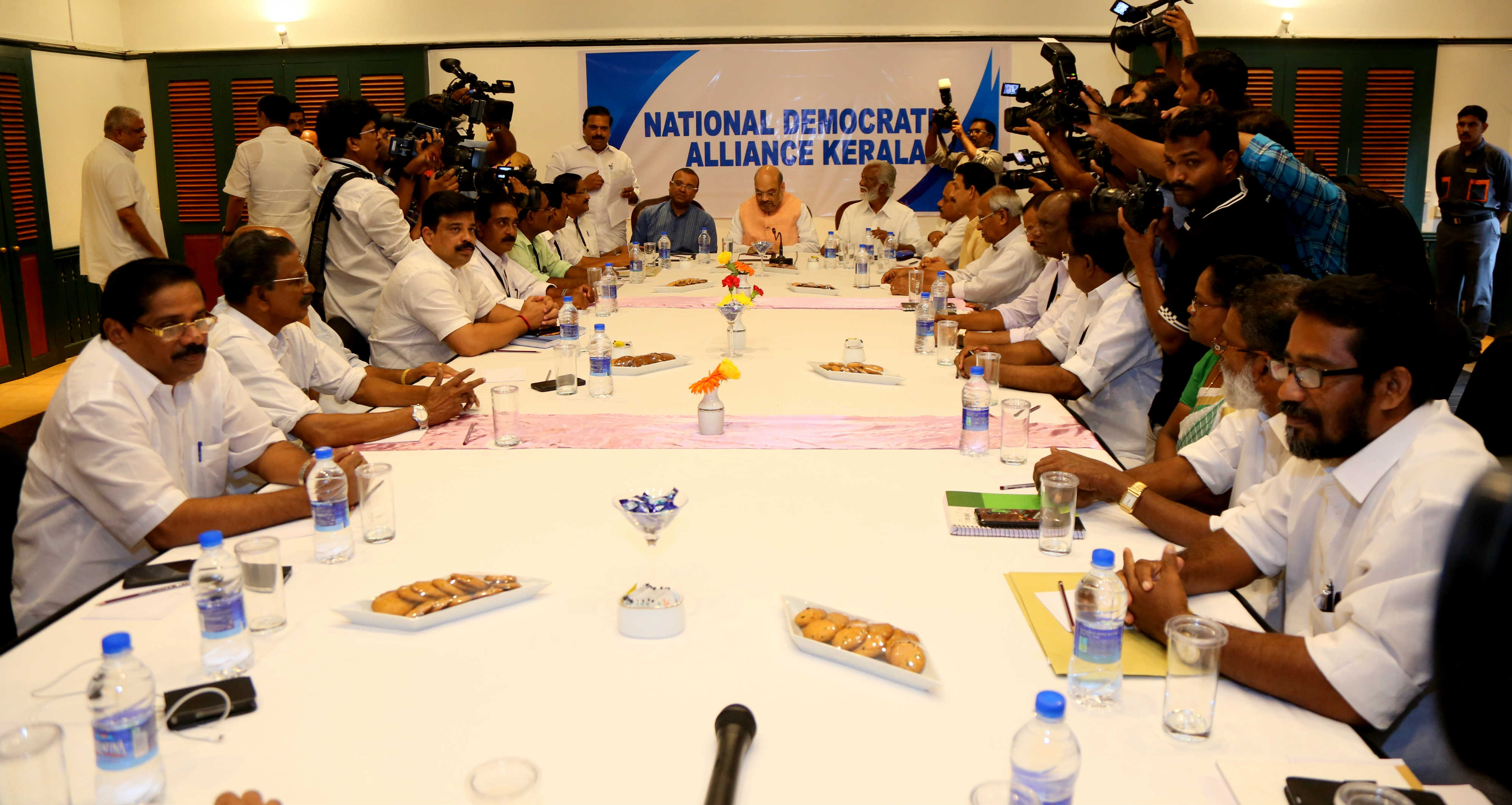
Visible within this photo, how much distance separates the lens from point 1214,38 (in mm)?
7781

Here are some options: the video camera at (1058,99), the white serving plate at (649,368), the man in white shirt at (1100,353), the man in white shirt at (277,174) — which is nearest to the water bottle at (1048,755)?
the man in white shirt at (1100,353)

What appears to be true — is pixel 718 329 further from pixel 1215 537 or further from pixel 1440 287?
pixel 1440 287

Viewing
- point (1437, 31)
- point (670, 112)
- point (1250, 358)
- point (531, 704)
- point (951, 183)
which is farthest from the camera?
point (670, 112)

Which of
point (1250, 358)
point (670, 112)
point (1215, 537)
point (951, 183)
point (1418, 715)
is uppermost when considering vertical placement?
point (670, 112)

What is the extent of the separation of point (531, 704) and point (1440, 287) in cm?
768

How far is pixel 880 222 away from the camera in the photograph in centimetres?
758

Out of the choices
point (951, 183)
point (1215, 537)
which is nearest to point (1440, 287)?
point (951, 183)

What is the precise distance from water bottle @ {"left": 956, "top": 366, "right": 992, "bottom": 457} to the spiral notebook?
0.90 feet

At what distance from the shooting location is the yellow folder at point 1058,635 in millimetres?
1468

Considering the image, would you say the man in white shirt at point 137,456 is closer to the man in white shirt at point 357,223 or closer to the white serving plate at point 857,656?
the white serving plate at point 857,656

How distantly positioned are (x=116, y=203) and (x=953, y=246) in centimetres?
519

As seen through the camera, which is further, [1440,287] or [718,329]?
[1440,287]

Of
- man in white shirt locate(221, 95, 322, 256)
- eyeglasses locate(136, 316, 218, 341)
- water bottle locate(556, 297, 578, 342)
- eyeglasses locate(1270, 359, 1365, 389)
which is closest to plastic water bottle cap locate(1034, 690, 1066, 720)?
eyeglasses locate(1270, 359, 1365, 389)

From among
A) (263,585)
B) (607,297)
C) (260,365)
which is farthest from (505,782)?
(607,297)
